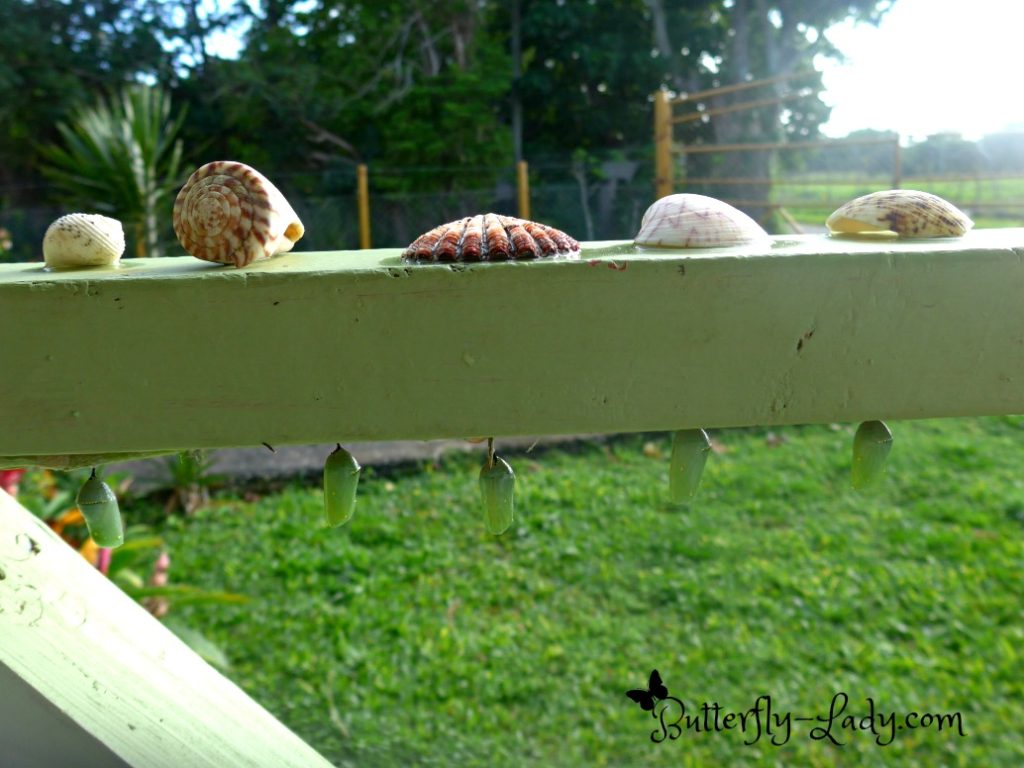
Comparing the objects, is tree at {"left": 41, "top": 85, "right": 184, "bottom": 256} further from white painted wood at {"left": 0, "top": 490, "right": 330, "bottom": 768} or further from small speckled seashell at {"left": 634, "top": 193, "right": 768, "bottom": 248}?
small speckled seashell at {"left": 634, "top": 193, "right": 768, "bottom": 248}

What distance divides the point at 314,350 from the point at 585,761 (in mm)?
1646

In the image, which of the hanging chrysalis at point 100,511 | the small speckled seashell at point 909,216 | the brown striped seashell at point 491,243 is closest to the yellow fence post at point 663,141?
the small speckled seashell at point 909,216

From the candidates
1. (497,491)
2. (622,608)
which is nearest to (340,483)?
(497,491)

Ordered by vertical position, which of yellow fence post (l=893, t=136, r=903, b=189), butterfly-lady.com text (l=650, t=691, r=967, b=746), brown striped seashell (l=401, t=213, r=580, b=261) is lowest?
butterfly-lady.com text (l=650, t=691, r=967, b=746)

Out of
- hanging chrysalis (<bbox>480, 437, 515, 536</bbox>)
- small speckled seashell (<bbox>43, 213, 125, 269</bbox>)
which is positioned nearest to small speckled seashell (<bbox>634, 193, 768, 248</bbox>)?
hanging chrysalis (<bbox>480, 437, 515, 536</bbox>)

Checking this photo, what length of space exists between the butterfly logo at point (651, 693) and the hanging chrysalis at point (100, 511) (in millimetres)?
1634

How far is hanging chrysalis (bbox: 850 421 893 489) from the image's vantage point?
2.18 ft

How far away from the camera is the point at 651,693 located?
2098mm

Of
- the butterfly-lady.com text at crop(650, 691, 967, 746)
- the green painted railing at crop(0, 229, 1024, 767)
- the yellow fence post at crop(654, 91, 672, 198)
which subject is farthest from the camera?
the yellow fence post at crop(654, 91, 672, 198)

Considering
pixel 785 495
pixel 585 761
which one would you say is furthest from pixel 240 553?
pixel 785 495

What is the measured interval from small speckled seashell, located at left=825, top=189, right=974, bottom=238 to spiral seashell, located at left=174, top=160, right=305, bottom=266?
0.49 m

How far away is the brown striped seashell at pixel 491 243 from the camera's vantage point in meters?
0.65

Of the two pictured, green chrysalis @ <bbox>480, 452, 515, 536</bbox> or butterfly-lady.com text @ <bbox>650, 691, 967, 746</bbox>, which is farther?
butterfly-lady.com text @ <bbox>650, 691, 967, 746</bbox>

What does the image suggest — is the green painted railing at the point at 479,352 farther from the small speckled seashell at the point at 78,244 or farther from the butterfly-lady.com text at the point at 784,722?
the butterfly-lady.com text at the point at 784,722
